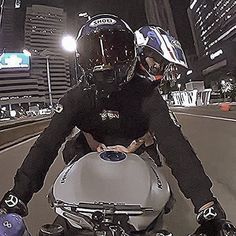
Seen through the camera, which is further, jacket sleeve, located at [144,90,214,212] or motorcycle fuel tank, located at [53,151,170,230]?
jacket sleeve, located at [144,90,214,212]

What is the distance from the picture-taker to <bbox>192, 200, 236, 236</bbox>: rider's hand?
1659 millimetres

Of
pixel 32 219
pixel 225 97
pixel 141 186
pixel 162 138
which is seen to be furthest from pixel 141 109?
pixel 225 97

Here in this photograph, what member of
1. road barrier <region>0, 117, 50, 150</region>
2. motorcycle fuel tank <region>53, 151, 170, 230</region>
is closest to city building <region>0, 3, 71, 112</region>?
road barrier <region>0, 117, 50, 150</region>

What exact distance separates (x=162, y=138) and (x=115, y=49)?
1.44 ft

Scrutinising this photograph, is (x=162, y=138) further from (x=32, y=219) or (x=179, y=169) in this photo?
(x=32, y=219)

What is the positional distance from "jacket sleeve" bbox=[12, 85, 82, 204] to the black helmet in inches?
8.6

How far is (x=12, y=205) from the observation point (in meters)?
1.83

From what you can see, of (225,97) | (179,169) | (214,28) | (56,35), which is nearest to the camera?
(179,169)

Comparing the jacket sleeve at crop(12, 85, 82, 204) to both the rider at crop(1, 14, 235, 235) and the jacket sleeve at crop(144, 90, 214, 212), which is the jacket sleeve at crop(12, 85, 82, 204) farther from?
the jacket sleeve at crop(144, 90, 214, 212)

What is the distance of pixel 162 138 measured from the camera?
1961 millimetres

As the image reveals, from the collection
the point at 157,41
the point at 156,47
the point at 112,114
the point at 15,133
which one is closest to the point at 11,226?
the point at 112,114

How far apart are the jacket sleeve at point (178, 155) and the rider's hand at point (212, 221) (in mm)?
33

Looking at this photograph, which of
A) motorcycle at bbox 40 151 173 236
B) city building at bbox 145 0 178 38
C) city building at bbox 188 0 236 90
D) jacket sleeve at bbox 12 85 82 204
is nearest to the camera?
motorcycle at bbox 40 151 173 236

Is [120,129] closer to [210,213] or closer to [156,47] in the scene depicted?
[210,213]
